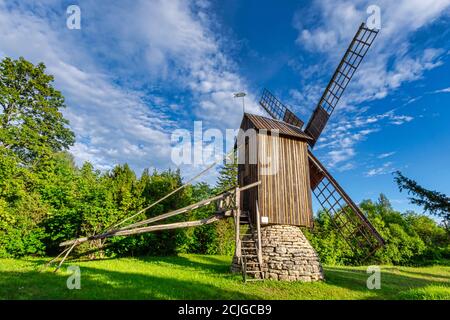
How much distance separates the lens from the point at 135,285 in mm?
8078

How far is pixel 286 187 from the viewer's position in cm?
1244

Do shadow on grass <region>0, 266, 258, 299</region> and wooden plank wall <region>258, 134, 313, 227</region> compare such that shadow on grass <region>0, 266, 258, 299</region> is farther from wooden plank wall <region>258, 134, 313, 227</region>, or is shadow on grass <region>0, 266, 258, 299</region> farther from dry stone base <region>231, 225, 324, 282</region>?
wooden plank wall <region>258, 134, 313, 227</region>

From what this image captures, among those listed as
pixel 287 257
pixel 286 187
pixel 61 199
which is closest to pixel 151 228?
pixel 287 257

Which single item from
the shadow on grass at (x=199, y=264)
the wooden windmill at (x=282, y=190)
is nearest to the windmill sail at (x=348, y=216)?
the wooden windmill at (x=282, y=190)

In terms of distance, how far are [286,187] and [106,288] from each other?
8.70 metres

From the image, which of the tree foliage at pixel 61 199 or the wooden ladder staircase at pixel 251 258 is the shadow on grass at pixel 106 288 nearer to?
the wooden ladder staircase at pixel 251 258

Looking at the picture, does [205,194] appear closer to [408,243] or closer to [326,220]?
[326,220]

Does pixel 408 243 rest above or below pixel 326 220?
below

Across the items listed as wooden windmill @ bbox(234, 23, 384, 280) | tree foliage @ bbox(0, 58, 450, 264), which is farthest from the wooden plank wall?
tree foliage @ bbox(0, 58, 450, 264)

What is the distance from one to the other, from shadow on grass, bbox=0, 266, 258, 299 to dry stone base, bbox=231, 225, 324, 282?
300cm

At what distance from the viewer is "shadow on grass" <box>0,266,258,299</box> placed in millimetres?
6664

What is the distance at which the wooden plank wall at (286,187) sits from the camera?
12.0m

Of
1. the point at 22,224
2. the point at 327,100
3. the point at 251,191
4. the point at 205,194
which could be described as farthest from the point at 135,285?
the point at 205,194
